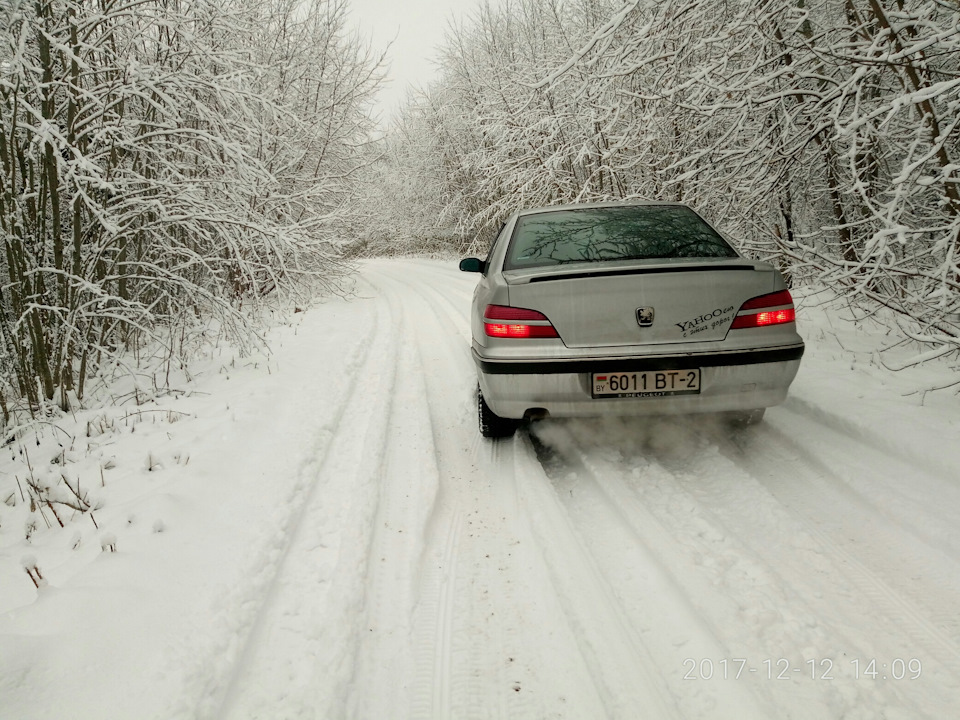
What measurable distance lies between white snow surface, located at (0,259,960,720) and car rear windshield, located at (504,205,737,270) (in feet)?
4.08

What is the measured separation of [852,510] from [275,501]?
300 centimetres

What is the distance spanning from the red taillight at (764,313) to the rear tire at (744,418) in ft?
2.58

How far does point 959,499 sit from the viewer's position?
2.53 m

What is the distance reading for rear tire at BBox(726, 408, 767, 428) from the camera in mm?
3510

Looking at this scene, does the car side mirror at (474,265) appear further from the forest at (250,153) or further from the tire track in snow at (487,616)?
the tire track in snow at (487,616)

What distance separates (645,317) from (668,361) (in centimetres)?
27

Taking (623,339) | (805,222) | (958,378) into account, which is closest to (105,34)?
(623,339)

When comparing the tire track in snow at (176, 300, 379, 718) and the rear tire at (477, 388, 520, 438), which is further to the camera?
the rear tire at (477, 388, 520, 438)

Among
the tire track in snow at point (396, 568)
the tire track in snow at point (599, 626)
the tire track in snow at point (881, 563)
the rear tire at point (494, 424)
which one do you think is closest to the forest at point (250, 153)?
the tire track in snow at point (881, 563)

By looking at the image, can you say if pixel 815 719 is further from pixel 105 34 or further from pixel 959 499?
pixel 105 34

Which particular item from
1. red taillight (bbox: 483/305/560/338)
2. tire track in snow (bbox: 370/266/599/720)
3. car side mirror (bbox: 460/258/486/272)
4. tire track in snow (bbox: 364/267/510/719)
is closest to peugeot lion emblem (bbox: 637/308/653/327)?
red taillight (bbox: 483/305/560/338)

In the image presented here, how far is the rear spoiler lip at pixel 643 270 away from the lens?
293 cm

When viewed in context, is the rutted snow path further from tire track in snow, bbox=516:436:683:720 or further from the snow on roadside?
the snow on roadside

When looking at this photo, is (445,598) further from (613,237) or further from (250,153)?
(250,153)
